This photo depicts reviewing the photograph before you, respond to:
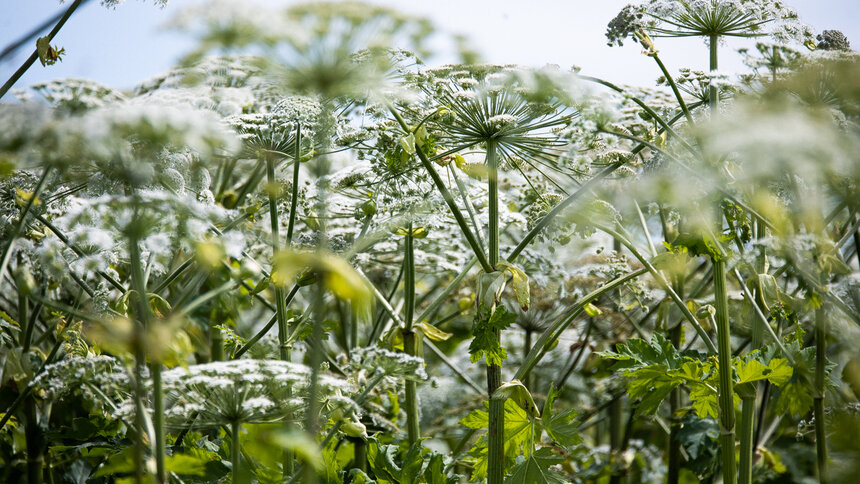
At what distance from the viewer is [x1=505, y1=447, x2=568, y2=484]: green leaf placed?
2.26 meters

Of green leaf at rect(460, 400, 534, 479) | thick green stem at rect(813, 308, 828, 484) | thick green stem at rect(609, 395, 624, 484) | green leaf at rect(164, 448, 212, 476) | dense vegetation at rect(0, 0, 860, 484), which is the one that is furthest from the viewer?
thick green stem at rect(609, 395, 624, 484)

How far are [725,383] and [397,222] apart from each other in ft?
3.99

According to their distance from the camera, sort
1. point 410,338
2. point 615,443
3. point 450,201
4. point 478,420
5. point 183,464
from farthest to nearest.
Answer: point 615,443, point 410,338, point 478,420, point 450,201, point 183,464

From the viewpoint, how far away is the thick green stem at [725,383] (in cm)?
214

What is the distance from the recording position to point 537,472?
226cm

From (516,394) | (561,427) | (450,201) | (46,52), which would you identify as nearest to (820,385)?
(561,427)

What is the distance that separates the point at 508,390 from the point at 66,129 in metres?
1.48

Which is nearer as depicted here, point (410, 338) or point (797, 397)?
point (797, 397)

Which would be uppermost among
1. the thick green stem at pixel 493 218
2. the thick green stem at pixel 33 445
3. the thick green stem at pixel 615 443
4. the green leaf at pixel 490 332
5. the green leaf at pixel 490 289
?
the thick green stem at pixel 493 218

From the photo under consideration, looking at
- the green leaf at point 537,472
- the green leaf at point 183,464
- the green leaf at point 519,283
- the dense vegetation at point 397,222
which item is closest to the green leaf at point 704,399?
the dense vegetation at point 397,222

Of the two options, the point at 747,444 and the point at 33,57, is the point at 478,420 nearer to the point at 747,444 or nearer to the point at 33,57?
the point at 747,444

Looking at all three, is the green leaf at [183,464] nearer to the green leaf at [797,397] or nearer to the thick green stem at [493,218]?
the thick green stem at [493,218]

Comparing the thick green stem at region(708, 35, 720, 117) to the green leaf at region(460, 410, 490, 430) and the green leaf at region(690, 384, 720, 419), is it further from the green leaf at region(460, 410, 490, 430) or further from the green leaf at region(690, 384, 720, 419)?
the green leaf at region(460, 410, 490, 430)

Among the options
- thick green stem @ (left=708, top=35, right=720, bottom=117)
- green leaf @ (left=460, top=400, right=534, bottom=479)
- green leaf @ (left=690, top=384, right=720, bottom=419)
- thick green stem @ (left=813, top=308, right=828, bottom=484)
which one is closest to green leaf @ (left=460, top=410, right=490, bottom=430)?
green leaf @ (left=460, top=400, right=534, bottom=479)
